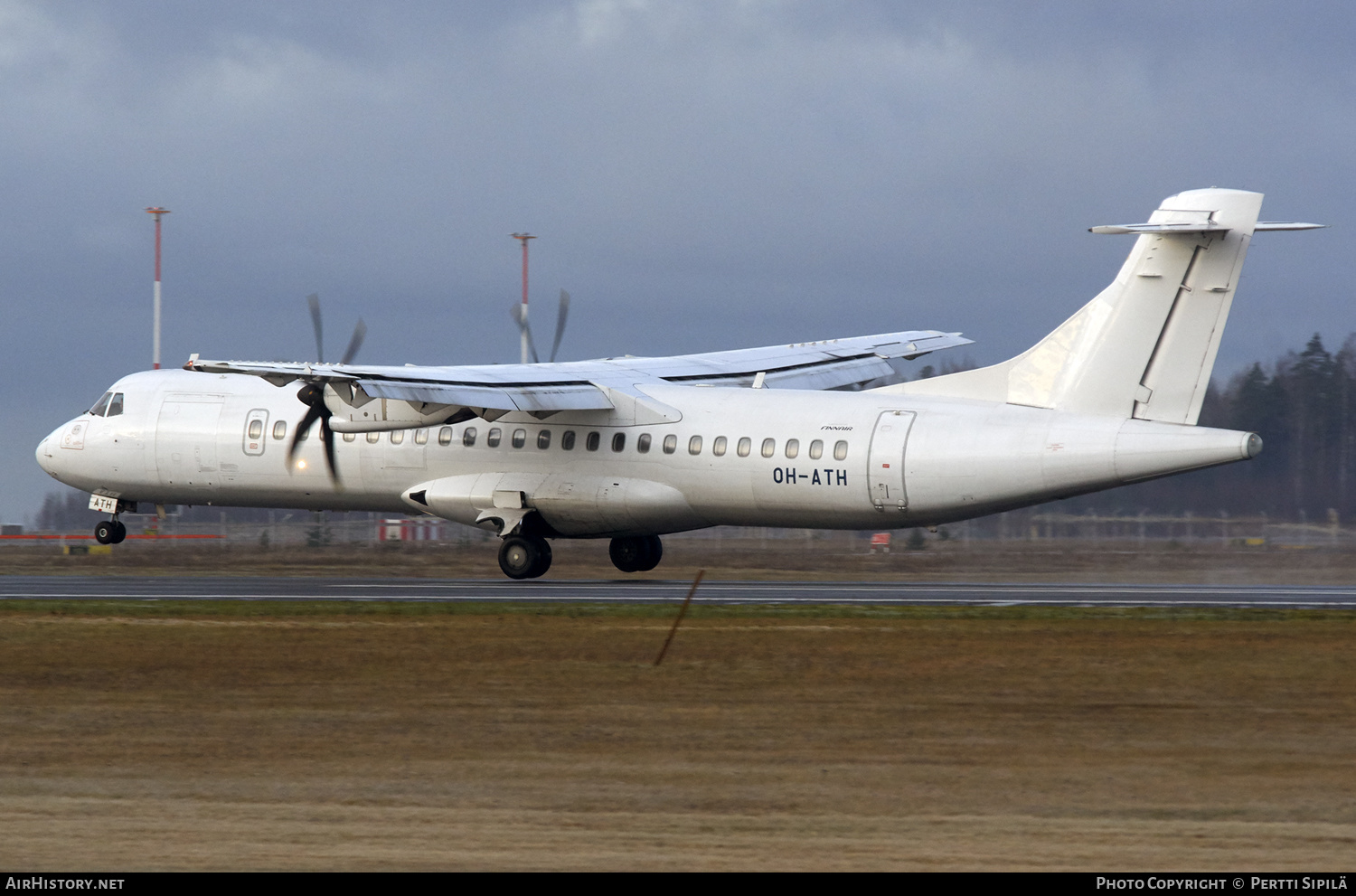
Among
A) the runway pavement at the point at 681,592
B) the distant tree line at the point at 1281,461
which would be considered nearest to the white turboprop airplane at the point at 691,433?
the runway pavement at the point at 681,592

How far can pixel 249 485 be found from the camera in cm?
3191

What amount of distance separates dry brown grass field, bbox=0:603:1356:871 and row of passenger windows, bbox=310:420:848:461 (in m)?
5.94

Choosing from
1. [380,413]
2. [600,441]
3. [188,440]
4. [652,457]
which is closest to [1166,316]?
[652,457]

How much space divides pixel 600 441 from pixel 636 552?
140 inches

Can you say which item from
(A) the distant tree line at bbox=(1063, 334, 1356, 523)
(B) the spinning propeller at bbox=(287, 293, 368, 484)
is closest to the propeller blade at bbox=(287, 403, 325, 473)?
(B) the spinning propeller at bbox=(287, 293, 368, 484)

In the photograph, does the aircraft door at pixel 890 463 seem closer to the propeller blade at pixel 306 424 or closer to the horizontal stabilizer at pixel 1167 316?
the horizontal stabilizer at pixel 1167 316

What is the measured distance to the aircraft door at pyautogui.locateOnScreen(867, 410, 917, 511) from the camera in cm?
2706

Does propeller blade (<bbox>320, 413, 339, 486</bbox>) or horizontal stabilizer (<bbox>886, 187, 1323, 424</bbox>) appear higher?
horizontal stabilizer (<bbox>886, 187, 1323, 424</bbox>)

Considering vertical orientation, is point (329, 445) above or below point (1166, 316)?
below

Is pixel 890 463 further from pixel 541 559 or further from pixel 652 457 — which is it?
pixel 541 559

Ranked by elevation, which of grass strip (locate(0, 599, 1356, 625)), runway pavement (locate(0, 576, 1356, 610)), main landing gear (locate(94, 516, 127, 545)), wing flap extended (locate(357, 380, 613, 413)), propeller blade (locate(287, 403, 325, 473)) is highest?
wing flap extended (locate(357, 380, 613, 413))

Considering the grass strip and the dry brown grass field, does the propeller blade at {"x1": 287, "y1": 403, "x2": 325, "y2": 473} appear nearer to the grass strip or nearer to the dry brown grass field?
the grass strip

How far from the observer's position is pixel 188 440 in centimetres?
3212
